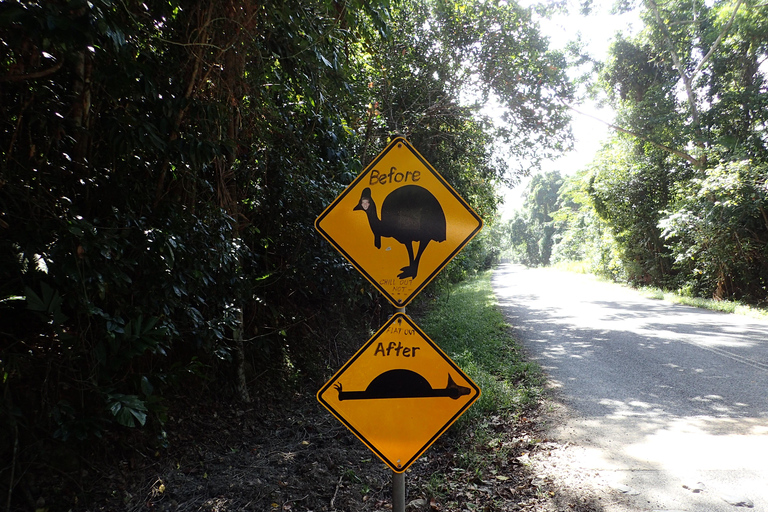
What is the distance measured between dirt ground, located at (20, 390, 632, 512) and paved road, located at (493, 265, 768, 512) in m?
0.50

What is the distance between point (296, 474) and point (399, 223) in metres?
2.54

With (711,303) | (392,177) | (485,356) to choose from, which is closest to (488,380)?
(485,356)

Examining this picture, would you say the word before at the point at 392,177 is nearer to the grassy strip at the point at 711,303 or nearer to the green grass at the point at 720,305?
the grassy strip at the point at 711,303

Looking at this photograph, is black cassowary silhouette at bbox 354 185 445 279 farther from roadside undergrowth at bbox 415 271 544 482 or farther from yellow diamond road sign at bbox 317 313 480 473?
roadside undergrowth at bbox 415 271 544 482

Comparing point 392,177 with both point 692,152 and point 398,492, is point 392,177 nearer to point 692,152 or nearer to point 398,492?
point 398,492

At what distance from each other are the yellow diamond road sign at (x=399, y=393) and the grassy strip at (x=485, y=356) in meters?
2.57

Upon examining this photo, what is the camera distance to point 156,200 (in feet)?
10.8

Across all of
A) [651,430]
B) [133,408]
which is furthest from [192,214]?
[651,430]

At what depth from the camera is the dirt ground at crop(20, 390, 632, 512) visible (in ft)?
10.7

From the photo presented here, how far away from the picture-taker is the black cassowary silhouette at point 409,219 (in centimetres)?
253

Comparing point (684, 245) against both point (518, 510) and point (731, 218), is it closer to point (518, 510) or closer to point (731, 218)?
point (731, 218)

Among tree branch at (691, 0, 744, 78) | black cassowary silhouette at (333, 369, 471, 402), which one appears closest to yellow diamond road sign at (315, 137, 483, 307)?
black cassowary silhouette at (333, 369, 471, 402)

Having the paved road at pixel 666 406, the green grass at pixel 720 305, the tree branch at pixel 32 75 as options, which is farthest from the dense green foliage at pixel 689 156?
the tree branch at pixel 32 75

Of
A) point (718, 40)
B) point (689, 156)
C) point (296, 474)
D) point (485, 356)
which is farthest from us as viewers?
point (689, 156)
